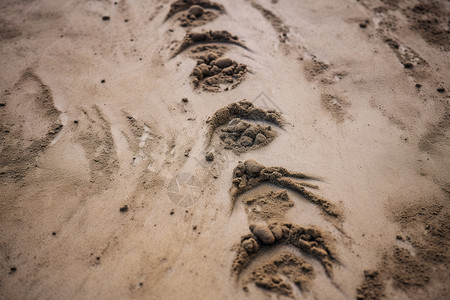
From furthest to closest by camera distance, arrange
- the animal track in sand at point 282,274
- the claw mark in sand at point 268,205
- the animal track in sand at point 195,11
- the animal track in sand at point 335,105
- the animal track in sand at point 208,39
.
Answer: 1. the animal track in sand at point 195,11
2. the animal track in sand at point 208,39
3. the animal track in sand at point 335,105
4. the claw mark in sand at point 268,205
5. the animal track in sand at point 282,274

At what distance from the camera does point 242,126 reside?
3.16 metres

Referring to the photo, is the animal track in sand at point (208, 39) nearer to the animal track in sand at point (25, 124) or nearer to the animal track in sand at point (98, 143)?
the animal track in sand at point (98, 143)

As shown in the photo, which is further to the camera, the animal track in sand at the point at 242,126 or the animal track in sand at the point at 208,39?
the animal track in sand at the point at 208,39

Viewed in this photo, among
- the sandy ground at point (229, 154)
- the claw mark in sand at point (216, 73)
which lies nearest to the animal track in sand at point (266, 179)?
the sandy ground at point (229, 154)

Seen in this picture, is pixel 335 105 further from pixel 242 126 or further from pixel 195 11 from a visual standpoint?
pixel 195 11

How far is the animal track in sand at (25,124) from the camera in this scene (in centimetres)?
314

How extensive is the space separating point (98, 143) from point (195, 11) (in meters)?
2.75

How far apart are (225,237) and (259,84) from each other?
206 cm

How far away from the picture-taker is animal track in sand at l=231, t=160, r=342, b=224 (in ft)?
8.96

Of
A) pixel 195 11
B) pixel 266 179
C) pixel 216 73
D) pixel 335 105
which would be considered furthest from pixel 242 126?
pixel 195 11

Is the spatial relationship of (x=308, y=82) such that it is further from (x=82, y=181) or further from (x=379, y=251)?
(x=82, y=181)

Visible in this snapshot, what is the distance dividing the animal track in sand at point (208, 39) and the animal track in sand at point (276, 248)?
2.82 metres

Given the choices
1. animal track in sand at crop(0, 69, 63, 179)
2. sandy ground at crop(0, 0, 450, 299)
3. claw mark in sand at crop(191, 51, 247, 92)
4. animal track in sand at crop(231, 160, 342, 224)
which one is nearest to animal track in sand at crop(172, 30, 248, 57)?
Answer: sandy ground at crop(0, 0, 450, 299)

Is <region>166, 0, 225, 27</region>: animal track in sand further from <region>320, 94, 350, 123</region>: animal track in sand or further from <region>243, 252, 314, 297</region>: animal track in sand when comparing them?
<region>243, 252, 314, 297</region>: animal track in sand
